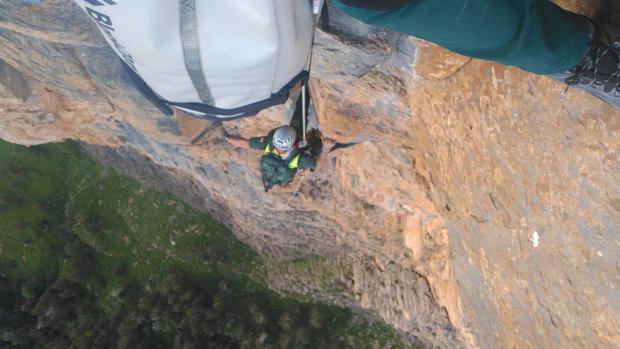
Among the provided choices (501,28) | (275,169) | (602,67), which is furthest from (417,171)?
(501,28)

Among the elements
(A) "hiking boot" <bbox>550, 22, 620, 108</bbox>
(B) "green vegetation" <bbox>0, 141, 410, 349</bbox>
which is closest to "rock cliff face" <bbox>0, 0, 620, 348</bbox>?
(A) "hiking boot" <bbox>550, 22, 620, 108</bbox>

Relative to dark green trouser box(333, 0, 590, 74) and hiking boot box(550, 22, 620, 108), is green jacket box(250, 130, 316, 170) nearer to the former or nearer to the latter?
dark green trouser box(333, 0, 590, 74)

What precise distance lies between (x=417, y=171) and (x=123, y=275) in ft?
32.2

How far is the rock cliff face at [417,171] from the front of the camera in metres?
2.44

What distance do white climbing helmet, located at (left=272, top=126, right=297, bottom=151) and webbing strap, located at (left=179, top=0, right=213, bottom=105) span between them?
112 inches

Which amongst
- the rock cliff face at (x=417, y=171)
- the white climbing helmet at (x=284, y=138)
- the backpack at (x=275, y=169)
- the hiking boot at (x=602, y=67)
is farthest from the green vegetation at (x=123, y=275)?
the hiking boot at (x=602, y=67)

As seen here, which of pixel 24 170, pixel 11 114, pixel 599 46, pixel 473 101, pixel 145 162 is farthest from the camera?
pixel 24 170

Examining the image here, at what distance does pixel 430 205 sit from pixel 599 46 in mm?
3385

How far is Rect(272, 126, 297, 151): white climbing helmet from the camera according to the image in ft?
15.8

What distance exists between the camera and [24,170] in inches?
468

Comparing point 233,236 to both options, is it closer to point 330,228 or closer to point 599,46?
point 330,228

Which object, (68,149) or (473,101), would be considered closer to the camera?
(473,101)

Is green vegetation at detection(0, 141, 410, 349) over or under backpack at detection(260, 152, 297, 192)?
under

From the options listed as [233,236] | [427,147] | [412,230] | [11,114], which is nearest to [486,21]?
[427,147]
